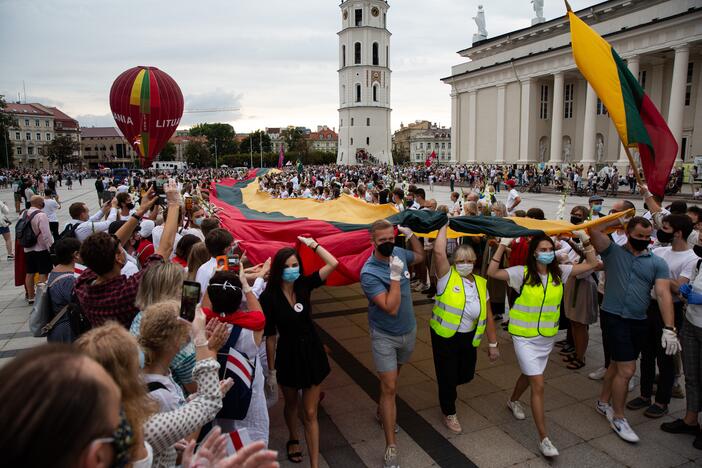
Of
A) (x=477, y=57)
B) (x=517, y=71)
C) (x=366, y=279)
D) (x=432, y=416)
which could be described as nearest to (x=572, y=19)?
(x=366, y=279)

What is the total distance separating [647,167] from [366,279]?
15.0 ft

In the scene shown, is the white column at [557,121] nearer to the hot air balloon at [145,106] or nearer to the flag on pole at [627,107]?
the hot air balloon at [145,106]

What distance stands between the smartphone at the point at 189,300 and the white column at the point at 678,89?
1452 inches

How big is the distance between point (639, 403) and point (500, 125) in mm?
44936

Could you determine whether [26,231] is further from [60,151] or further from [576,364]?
[60,151]

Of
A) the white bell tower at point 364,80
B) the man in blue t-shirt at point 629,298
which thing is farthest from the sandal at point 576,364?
the white bell tower at point 364,80

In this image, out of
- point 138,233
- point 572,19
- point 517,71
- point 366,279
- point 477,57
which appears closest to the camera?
point 366,279

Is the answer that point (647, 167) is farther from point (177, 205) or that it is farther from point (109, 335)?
point (109, 335)

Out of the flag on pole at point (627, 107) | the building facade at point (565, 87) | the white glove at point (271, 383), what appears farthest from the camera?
the building facade at point (565, 87)

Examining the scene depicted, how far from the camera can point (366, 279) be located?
4.30m

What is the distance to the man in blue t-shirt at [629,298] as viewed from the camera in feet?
15.1

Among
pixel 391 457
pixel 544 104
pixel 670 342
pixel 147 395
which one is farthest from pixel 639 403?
pixel 544 104

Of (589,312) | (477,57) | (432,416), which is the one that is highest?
(477,57)

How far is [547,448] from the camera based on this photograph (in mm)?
4281
